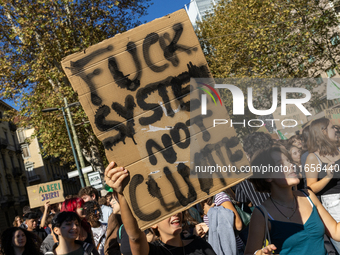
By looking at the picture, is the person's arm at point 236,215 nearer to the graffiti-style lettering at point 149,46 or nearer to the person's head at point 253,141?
the person's head at point 253,141

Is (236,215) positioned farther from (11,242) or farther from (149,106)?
(11,242)

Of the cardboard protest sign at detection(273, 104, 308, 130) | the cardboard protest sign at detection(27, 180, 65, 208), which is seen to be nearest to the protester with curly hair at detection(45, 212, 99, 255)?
the cardboard protest sign at detection(27, 180, 65, 208)

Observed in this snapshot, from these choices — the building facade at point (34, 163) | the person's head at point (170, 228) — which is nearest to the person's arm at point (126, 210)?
the person's head at point (170, 228)

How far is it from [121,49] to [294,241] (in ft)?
6.20

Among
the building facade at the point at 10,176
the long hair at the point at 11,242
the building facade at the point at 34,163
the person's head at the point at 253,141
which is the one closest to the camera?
the person's head at the point at 253,141

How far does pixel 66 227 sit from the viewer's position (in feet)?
14.9

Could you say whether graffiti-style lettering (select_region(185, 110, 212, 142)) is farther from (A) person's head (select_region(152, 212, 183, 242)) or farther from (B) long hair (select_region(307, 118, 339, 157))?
(B) long hair (select_region(307, 118, 339, 157))

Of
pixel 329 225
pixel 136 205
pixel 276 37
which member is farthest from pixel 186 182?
pixel 276 37

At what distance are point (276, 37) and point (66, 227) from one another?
16631 mm

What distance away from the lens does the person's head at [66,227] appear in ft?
14.7

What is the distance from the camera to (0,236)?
16.3ft

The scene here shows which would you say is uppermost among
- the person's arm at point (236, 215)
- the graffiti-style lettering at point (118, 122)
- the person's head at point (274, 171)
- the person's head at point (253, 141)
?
the graffiti-style lettering at point (118, 122)

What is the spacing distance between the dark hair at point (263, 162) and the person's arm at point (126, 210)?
108cm

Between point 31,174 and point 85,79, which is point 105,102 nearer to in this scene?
point 85,79
